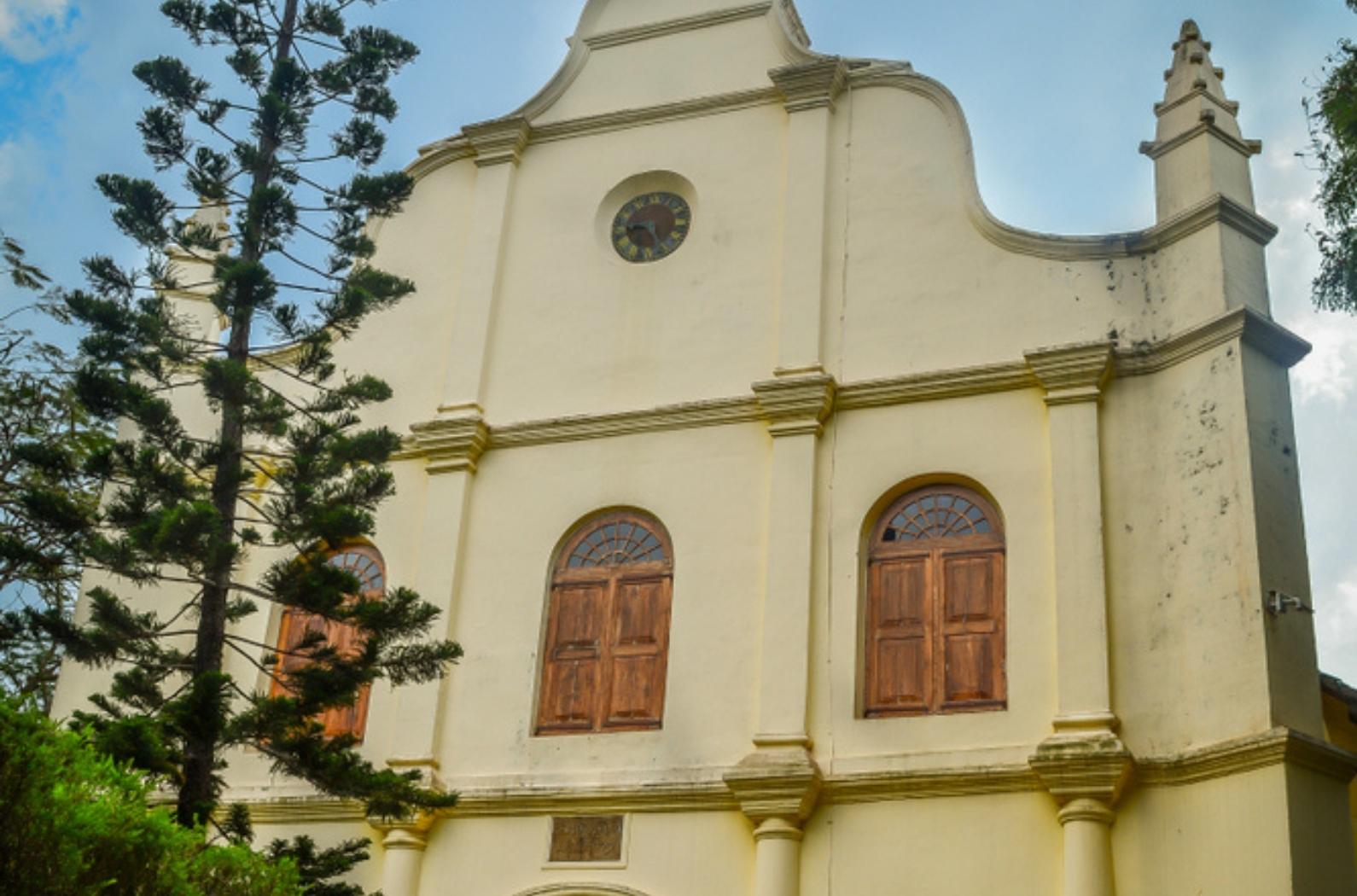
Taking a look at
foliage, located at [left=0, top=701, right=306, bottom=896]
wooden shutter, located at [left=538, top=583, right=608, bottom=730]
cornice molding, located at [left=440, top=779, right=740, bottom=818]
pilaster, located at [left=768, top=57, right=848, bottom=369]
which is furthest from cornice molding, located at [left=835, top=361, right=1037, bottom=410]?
foliage, located at [left=0, top=701, right=306, bottom=896]

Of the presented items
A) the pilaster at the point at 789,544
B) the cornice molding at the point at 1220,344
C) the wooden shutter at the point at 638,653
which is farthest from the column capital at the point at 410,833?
the cornice molding at the point at 1220,344

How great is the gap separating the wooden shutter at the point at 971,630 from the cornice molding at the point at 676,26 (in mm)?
5826

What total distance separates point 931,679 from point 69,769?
648 cm

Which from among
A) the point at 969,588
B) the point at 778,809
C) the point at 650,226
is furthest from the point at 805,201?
the point at 778,809

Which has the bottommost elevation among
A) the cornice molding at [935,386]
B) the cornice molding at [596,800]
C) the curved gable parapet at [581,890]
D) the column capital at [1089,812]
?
the curved gable parapet at [581,890]

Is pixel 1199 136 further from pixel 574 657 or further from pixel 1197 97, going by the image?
pixel 574 657

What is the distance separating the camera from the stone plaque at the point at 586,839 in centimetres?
1278

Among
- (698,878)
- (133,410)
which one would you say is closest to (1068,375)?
(698,878)

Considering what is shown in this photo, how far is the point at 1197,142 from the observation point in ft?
44.1

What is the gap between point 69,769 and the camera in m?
8.16

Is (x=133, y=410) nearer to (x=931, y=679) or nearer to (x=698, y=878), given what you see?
(x=698, y=878)

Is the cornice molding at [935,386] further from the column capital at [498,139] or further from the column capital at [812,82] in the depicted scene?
the column capital at [498,139]

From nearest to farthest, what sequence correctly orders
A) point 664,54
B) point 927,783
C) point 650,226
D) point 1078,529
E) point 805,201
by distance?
point 927,783 → point 1078,529 → point 805,201 → point 650,226 → point 664,54

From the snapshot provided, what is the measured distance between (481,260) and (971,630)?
5.87m
